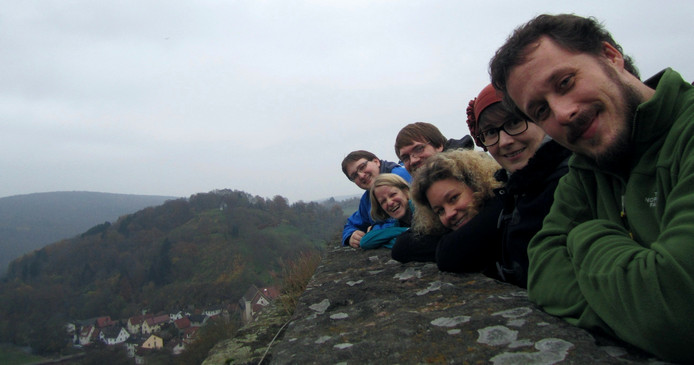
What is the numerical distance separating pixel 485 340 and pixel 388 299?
2.82 ft

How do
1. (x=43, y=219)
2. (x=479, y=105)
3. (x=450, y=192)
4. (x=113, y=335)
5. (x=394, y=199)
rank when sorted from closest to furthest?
1. (x=479, y=105)
2. (x=450, y=192)
3. (x=394, y=199)
4. (x=113, y=335)
5. (x=43, y=219)

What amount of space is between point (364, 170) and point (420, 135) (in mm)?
1181

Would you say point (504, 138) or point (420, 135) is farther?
point (420, 135)

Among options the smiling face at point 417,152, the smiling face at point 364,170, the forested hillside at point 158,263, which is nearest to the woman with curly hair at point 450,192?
the smiling face at point 417,152

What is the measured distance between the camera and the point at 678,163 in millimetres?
979

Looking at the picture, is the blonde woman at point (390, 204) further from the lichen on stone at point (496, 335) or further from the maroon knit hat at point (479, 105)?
the lichen on stone at point (496, 335)

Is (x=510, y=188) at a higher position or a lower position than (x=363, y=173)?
lower

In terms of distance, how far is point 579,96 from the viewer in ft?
3.94

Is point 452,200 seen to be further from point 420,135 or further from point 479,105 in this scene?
point 420,135

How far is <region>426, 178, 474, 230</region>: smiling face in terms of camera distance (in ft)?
8.30

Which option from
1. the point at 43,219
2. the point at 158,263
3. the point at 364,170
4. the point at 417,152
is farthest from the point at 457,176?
Result: the point at 43,219

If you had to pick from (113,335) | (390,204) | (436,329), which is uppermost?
(390,204)

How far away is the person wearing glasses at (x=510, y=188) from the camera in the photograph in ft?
5.77

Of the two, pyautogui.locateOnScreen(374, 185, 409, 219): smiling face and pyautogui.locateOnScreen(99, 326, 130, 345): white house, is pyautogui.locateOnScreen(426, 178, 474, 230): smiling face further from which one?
pyautogui.locateOnScreen(99, 326, 130, 345): white house
